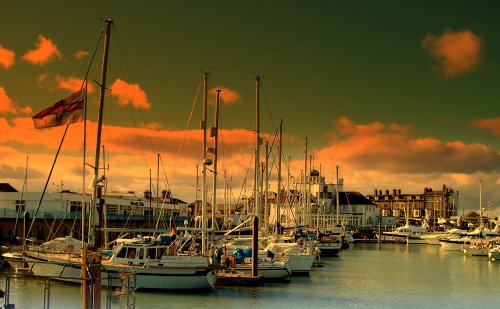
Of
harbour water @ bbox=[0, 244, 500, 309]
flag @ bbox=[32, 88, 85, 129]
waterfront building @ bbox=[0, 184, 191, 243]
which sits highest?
flag @ bbox=[32, 88, 85, 129]

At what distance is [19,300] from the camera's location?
145 feet

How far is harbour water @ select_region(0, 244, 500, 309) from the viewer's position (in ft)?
149

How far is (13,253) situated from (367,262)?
170 ft

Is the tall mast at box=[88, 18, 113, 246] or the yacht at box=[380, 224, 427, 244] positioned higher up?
the tall mast at box=[88, 18, 113, 246]

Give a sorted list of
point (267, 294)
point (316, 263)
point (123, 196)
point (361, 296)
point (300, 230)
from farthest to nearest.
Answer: point (123, 196), point (300, 230), point (316, 263), point (361, 296), point (267, 294)

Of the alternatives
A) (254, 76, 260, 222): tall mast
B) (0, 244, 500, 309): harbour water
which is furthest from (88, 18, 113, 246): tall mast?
(254, 76, 260, 222): tall mast

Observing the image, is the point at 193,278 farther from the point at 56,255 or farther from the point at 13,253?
the point at 13,253

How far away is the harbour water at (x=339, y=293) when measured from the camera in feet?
149

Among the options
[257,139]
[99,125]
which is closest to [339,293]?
[257,139]

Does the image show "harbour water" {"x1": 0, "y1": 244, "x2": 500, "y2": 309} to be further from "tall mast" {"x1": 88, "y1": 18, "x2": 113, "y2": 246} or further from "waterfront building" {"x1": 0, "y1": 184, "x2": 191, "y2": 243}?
"waterfront building" {"x1": 0, "y1": 184, "x2": 191, "y2": 243}

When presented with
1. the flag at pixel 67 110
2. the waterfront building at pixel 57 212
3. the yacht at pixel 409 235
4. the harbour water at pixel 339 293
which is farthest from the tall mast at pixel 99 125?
the yacht at pixel 409 235

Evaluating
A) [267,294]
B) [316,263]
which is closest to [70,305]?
[267,294]

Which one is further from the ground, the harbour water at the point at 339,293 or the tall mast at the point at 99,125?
the tall mast at the point at 99,125

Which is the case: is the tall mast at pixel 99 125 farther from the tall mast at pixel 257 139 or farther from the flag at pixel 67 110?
the tall mast at pixel 257 139
